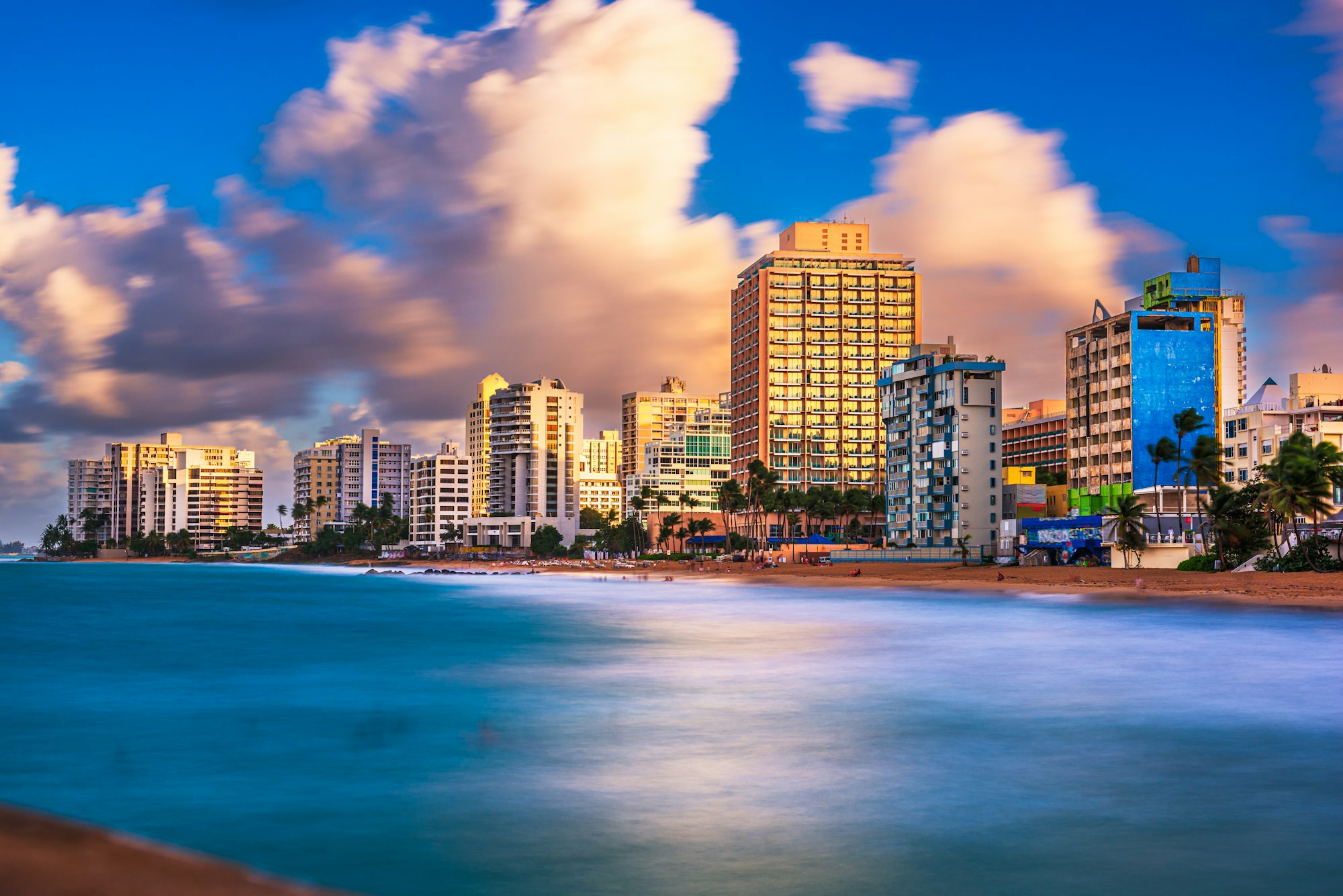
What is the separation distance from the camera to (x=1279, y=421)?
119312 mm

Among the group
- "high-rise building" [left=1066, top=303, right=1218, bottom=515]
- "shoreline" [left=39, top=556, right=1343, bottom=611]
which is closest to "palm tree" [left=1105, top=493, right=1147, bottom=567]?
"shoreline" [left=39, top=556, right=1343, bottom=611]

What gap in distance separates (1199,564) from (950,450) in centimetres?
5653

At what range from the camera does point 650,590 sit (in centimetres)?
11675

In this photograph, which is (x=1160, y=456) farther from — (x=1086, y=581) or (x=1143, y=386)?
(x=1086, y=581)

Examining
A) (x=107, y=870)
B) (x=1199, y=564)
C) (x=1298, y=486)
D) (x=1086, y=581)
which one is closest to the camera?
(x=107, y=870)

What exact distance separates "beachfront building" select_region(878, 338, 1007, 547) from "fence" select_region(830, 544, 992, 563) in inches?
175

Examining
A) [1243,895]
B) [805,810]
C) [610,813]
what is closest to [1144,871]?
[1243,895]

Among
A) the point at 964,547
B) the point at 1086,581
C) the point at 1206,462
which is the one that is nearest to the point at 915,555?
the point at 964,547

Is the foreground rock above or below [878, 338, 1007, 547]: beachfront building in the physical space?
below

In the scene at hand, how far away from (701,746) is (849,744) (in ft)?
11.0

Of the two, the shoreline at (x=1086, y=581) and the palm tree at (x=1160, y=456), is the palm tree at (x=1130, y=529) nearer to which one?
the shoreline at (x=1086, y=581)

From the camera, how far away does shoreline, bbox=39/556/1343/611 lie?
2908 inches

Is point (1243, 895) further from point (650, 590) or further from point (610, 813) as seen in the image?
point (650, 590)

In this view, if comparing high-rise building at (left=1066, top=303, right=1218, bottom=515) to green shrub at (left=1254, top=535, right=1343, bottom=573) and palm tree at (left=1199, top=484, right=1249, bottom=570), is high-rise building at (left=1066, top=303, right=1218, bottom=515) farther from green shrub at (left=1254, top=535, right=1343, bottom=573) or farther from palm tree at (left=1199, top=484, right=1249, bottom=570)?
Answer: green shrub at (left=1254, top=535, right=1343, bottom=573)
